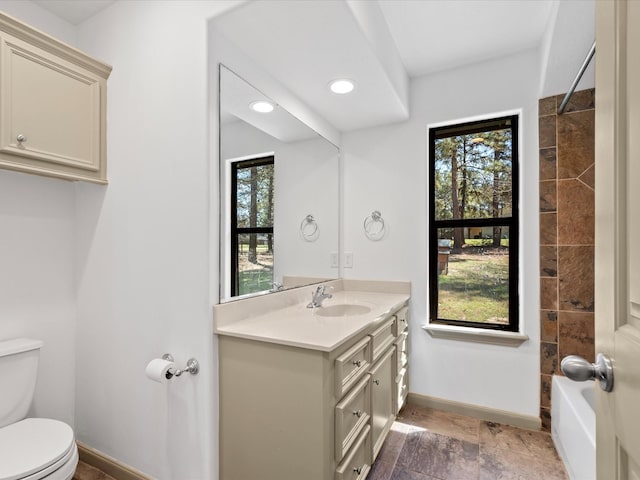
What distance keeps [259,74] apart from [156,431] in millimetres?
1878

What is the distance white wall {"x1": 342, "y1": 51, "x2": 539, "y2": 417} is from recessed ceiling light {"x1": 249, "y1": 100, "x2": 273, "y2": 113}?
3.14 feet

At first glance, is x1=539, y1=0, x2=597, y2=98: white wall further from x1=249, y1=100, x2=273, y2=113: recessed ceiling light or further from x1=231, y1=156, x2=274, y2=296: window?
x1=231, y1=156, x2=274, y2=296: window

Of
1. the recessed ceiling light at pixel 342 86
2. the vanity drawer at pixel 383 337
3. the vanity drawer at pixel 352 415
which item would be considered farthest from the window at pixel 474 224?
the vanity drawer at pixel 352 415

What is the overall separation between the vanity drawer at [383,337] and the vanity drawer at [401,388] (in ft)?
1.10

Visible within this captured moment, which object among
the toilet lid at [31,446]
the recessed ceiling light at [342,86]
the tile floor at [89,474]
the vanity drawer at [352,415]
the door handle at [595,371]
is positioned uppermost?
the recessed ceiling light at [342,86]

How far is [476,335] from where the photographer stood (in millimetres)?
2279

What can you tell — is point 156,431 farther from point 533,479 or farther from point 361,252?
point 533,479

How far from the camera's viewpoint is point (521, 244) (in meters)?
2.20

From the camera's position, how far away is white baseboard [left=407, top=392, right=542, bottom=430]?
2.15 m

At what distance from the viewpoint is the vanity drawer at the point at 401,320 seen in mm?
2104

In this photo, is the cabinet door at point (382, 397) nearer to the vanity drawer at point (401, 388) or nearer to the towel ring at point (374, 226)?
the vanity drawer at point (401, 388)

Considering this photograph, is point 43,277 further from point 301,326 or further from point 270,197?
point 301,326

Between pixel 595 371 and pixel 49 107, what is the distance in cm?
219

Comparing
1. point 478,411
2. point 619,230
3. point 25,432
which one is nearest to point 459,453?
point 478,411
